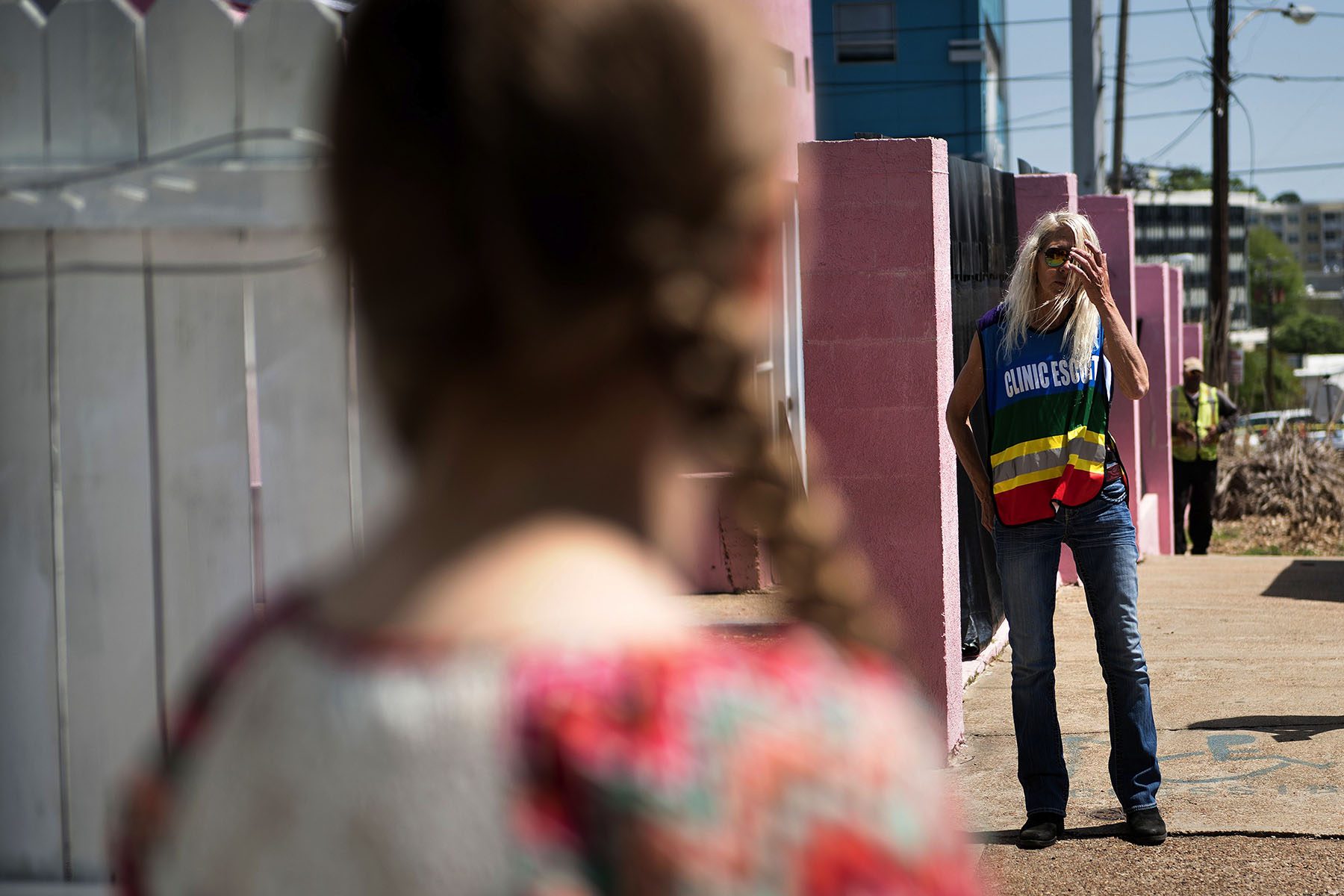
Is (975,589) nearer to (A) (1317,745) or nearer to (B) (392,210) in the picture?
(A) (1317,745)

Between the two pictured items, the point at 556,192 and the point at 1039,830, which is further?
the point at 1039,830

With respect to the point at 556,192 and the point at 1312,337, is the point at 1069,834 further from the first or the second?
the point at 1312,337

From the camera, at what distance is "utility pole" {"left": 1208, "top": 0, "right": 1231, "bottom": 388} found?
24250mm

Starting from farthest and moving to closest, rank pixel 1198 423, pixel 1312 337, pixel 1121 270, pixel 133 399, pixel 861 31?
pixel 1312 337, pixel 861 31, pixel 1198 423, pixel 1121 270, pixel 133 399

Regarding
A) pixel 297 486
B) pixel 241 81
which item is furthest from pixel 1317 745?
pixel 241 81

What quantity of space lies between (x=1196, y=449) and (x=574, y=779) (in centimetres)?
1654

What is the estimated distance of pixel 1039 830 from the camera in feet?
17.3

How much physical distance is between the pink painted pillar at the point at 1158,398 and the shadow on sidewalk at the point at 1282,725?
8.63 meters

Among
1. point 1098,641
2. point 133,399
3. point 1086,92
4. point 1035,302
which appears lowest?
point 1098,641

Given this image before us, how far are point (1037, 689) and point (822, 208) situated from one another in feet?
6.42

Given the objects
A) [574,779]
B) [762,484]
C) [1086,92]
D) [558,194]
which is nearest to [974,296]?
[1086,92]

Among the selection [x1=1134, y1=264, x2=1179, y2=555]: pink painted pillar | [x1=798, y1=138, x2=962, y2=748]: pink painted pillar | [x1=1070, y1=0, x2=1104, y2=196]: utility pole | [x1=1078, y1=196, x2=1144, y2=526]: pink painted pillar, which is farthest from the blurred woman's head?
Answer: [x1=1134, y1=264, x2=1179, y2=555]: pink painted pillar

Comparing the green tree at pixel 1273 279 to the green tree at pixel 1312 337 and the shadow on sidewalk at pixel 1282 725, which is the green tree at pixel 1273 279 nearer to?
the green tree at pixel 1312 337

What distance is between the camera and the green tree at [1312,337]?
495ft
